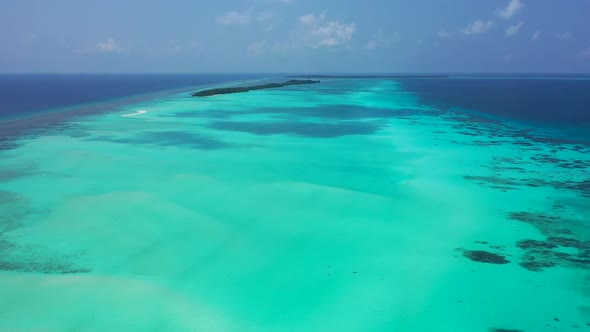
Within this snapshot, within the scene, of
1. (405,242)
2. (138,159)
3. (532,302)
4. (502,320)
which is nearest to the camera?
(502,320)

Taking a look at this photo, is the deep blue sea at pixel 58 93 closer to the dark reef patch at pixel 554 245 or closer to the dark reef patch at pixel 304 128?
the dark reef patch at pixel 304 128

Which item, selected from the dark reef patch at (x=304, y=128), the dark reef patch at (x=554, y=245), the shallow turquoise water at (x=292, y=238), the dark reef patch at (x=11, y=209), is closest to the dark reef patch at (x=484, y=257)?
the shallow turquoise water at (x=292, y=238)

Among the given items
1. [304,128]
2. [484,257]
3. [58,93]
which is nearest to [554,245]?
[484,257]

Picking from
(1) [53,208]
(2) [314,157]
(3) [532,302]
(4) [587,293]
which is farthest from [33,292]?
(2) [314,157]

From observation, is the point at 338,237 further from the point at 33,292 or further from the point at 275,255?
the point at 33,292

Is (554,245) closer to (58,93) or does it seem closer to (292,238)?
(292,238)

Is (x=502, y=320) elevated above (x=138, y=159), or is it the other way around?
(x=138, y=159)
